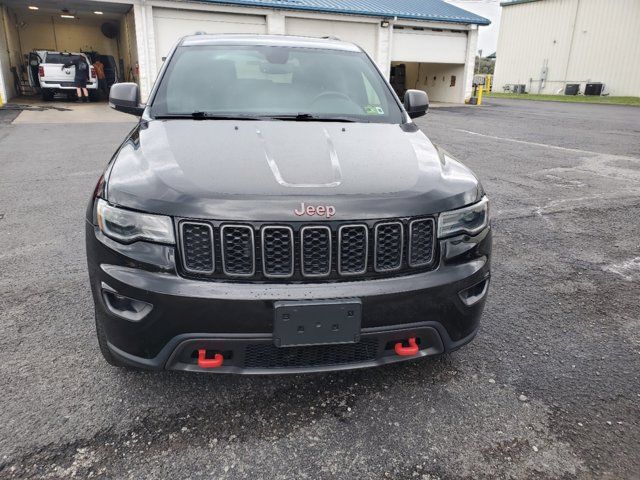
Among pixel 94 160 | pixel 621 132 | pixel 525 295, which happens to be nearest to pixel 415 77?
pixel 621 132

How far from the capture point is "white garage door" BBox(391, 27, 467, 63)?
24.5 meters

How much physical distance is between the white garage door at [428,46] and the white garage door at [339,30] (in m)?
1.37

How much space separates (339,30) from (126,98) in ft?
70.7

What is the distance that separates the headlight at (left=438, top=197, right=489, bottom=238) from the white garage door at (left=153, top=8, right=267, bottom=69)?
2003 cm

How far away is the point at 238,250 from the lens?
77.0 inches

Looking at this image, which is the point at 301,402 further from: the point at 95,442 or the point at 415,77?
the point at 415,77

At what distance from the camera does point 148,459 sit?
1946 millimetres

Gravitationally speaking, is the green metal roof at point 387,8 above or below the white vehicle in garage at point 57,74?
above

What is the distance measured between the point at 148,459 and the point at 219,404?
15.9 inches

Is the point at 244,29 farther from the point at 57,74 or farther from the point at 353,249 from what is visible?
the point at 353,249

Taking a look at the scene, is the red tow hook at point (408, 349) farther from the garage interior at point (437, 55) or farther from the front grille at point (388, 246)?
the garage interior at point (437, 55)

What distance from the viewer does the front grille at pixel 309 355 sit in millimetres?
2000

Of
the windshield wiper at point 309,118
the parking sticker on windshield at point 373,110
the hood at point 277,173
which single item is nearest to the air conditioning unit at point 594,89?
the parking sticker on windshield at point 373,110

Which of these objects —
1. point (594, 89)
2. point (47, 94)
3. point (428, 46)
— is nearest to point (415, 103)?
point (47, 94)
